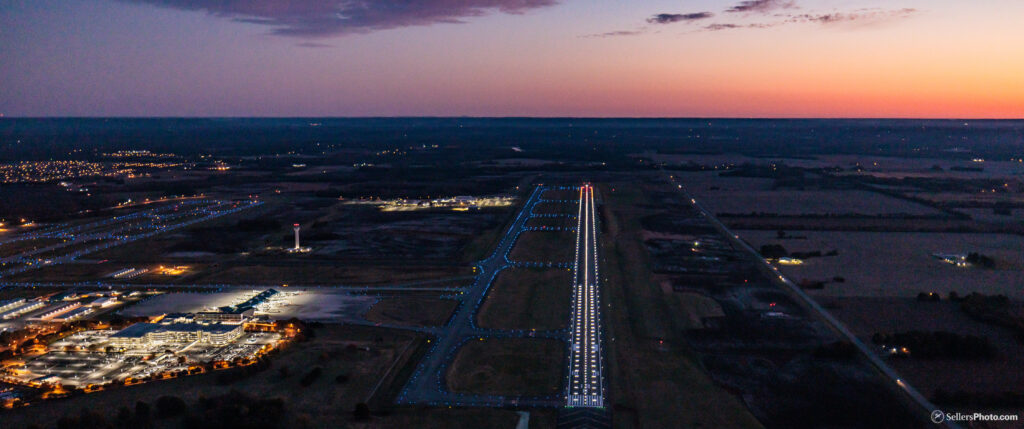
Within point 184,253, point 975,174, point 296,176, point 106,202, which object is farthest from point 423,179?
point 975,174

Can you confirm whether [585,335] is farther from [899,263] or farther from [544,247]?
[899,263]

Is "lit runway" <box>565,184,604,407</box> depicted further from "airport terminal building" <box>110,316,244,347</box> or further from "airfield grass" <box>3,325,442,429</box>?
"airport terminal building" <box>110,316,244,347</box>

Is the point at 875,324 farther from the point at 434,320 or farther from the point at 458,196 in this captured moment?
the point at 458,196

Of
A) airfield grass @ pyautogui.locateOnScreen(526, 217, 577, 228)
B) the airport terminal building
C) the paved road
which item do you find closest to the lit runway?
the paved road

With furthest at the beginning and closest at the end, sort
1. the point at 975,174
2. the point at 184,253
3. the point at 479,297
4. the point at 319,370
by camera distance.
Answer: the point at 975,174 < the point at 184,253 < the point at 479,297 < the point at 319,370

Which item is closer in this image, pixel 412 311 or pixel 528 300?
pixel 412 311

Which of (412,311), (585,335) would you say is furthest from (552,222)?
(585,335)

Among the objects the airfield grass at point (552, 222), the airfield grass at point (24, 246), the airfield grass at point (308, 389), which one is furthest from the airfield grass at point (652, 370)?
the airfield grass at point (24, 246)
